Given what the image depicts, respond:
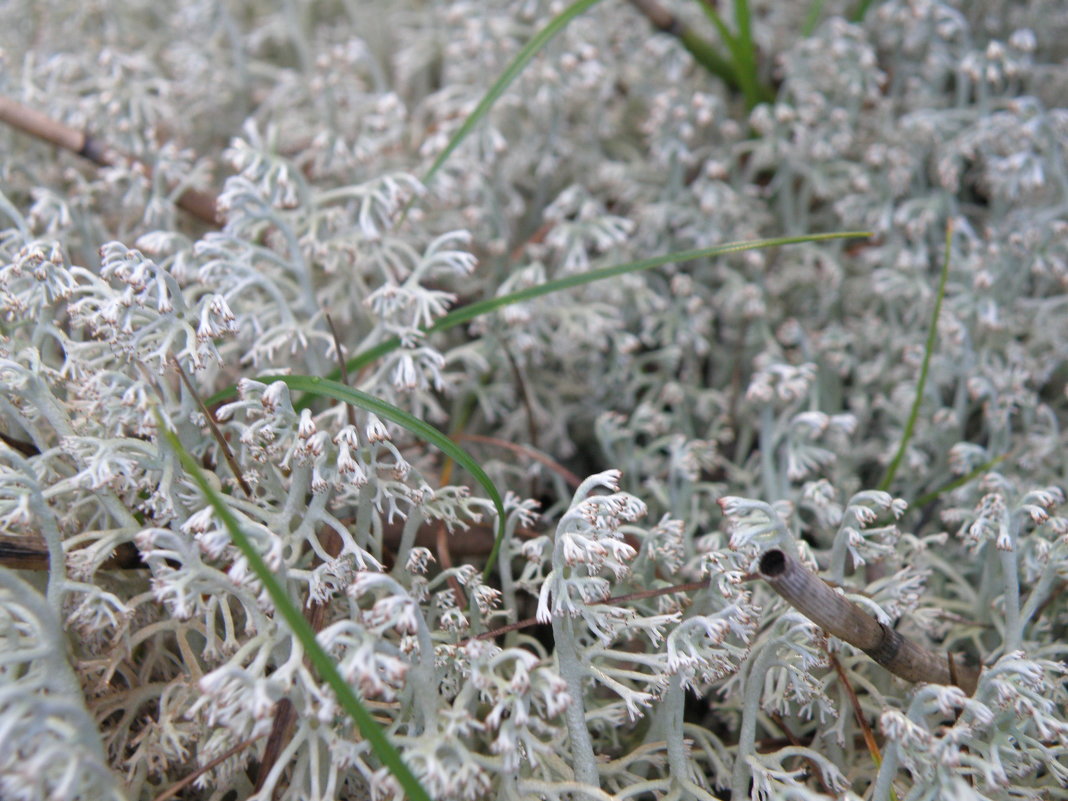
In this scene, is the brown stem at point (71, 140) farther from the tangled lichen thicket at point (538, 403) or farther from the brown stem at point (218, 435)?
the brown stem at point (218, 435)

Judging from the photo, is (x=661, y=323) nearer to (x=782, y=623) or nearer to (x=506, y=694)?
(x=782, y=623)

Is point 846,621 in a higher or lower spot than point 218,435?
lower

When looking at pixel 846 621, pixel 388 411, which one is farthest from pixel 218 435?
pixel 846 621

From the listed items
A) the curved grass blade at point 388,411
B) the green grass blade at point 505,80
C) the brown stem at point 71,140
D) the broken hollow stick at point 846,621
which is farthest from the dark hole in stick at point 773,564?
the brown stem at point 71,140

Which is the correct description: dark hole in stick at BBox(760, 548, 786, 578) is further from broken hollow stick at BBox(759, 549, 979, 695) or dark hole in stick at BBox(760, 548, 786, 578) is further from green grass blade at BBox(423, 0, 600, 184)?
green grass blade at BBox(423, 0, 600, 184)

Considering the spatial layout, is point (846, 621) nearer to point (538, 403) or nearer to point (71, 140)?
point (538, 403)

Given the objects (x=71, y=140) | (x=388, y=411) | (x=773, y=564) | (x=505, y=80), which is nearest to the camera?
(x=773, y=564)
